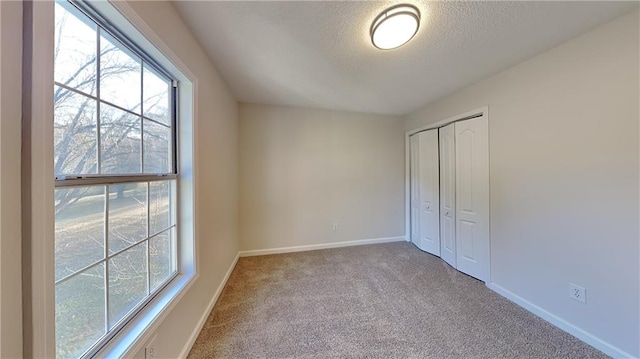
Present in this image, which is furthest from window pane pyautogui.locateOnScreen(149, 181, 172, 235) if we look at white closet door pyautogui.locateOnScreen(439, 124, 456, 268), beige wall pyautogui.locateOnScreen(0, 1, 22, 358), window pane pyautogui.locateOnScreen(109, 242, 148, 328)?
white closet door pyautogui.locateOnScreen(439, 124, 456, 268)

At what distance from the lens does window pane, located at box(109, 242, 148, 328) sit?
987 mm

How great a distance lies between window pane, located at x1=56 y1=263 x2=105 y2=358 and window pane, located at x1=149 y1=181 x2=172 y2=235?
41 cm

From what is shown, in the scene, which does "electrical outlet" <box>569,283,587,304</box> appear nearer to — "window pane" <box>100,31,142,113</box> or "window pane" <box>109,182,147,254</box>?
"window pane" <box>109,182,147,254</box>

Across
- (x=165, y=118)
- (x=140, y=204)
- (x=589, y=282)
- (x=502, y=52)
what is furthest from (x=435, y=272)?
(x=165, y=118)

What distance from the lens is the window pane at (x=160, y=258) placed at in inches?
50.6

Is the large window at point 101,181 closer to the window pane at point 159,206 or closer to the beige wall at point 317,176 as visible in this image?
the window pane at point 159,206

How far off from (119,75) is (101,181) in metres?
0.55

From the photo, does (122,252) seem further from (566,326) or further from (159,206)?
(566,326)

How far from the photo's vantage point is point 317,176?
3486 mm

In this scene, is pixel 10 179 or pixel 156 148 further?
pixel 156 148

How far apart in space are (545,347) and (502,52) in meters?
2.33

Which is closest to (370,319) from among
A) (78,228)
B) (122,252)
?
(122,252)

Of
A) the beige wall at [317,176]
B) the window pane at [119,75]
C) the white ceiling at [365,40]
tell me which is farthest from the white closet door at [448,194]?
the window pane at [119,75]

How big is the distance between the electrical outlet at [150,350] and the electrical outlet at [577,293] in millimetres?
→ 2925
